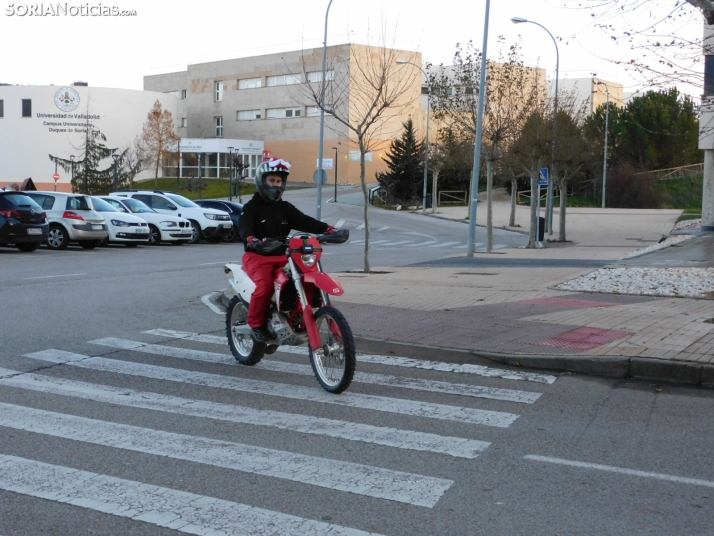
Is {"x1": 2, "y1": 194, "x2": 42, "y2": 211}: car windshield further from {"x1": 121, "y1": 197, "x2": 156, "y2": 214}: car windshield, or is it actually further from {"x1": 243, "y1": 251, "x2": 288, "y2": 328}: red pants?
{"x1": 243, "y1": 251, "x2": 288, "y2": 328}: red pants

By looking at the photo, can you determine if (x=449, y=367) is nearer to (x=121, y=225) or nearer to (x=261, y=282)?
(x=261, y=282)

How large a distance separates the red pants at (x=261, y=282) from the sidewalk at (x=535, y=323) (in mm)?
1905

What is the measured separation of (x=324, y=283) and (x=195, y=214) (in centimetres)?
2519

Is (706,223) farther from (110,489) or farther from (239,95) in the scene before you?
(239,95)

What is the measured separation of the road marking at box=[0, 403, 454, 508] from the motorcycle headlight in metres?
1.92

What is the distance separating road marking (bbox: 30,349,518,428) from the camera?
21.9 ft

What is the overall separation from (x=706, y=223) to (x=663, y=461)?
103 feet

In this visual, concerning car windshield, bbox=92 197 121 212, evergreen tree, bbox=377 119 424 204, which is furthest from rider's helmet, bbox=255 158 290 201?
evergreen tree, bbox=377 119 424 204

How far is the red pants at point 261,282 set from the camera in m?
7.86

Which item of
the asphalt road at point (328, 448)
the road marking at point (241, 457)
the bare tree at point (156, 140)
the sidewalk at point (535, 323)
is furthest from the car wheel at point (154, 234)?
the bare tree at point (156, 140)

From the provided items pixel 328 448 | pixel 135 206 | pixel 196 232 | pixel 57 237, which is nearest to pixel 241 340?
pixel 328 448

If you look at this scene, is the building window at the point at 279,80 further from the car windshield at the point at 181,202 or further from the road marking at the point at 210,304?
the road marking at the point at 210,304

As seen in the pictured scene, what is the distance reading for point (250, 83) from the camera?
89.5 metres

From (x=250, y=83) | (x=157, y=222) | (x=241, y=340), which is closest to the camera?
(x=241, y=340)
